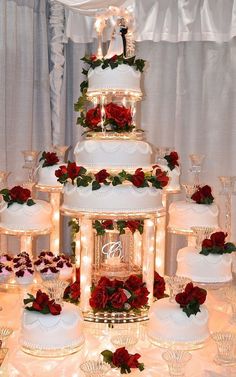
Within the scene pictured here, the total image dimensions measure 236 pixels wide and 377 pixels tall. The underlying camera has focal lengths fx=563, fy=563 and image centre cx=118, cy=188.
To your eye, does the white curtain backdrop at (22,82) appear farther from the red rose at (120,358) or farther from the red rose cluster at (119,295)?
the red rose at (120,358)

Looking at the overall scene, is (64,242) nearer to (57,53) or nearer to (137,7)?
(57,53)

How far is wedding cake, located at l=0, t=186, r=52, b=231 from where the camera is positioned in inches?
119

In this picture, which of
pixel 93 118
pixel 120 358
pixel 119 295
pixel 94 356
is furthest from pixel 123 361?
pixel 93 118

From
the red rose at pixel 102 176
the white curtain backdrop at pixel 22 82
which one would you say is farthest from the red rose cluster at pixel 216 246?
the white curtain backdrop at pixel 22 82

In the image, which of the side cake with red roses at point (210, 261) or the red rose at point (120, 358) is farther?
the side cake with red roses at point (210, 261)

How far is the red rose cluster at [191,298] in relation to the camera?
241 centimetres

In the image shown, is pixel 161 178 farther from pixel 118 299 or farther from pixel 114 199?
pixel 118 299

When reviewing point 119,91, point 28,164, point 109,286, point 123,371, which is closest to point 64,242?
point 28,164

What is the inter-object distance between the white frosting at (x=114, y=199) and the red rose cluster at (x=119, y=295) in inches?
17.2

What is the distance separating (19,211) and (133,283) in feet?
2.38

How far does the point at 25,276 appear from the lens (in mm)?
2986

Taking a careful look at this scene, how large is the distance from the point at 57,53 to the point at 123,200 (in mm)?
2008

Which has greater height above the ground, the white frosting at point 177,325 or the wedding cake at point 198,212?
the wedding cake at point 198,212

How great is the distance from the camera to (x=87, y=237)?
279cm
